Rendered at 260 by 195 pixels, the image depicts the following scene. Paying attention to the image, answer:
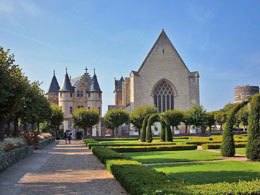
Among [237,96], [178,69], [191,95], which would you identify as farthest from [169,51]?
[237,96]

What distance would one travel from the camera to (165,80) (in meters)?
57.8

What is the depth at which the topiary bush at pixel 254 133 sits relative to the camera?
14.7 metres

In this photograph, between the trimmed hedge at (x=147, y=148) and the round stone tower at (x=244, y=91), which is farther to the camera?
the round stone tower at (x=244, y=91)

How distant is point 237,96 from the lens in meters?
115

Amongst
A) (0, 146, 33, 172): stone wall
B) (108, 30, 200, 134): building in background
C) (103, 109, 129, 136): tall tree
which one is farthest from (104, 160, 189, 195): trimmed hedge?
(108, 30, 200, 134): building in background

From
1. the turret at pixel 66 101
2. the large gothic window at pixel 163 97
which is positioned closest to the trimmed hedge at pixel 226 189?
the large gothic window at pixel 163 97

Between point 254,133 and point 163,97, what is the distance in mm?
42903

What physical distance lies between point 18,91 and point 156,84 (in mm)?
41278

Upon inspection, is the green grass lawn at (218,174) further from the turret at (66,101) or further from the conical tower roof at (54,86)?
the conical tower roof at (54,86)

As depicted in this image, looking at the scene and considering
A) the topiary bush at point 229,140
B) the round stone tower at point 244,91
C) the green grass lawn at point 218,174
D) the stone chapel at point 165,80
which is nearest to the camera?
the green grass lawn at point 218,174

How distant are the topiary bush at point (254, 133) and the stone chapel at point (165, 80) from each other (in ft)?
136

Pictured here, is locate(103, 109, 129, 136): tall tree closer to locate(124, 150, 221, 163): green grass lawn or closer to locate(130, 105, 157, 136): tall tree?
locate(130, 105, 157, 136): tall tree

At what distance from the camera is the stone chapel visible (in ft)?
187

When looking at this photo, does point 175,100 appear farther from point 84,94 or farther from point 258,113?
point 258,113
